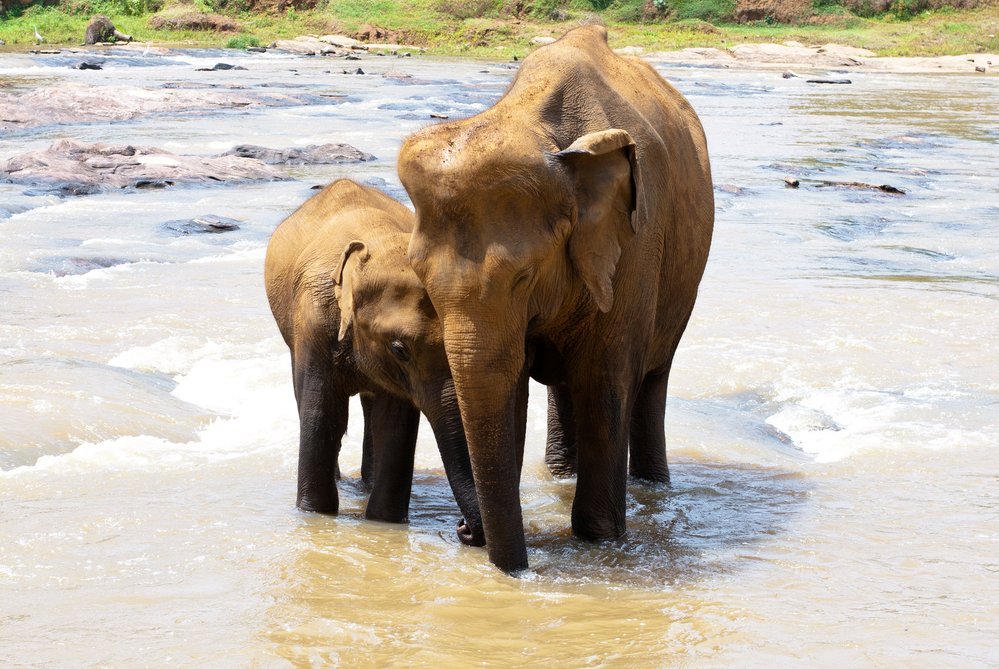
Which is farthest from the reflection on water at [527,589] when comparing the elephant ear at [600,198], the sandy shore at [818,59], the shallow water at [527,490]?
the sandy shore at [818,59]

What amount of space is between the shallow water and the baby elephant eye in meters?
0.90

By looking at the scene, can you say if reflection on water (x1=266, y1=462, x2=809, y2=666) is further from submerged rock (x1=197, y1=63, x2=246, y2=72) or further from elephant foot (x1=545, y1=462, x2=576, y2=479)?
submerged rock (x1=197, y1=63, x2=246, y2=72)

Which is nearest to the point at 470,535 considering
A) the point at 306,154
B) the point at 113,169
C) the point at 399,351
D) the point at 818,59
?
the point at 399,351

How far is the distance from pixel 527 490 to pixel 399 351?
6.36 ft

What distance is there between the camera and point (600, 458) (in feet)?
19.7

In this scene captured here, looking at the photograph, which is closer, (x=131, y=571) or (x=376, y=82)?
(x=131, y=571)

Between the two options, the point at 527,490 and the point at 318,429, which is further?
the point at 527,490

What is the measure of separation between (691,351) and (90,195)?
37.1 ft

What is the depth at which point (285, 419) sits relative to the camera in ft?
28.7

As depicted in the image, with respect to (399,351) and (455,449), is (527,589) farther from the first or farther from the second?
(399,351)

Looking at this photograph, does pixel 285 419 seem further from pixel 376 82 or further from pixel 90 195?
pixel 376 82

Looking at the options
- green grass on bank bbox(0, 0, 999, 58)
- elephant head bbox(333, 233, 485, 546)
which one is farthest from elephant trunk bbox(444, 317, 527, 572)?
green grass on bank bbox(0, 0, 999, 58)

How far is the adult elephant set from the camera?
195 inches

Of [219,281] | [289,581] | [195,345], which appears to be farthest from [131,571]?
[219,281]
